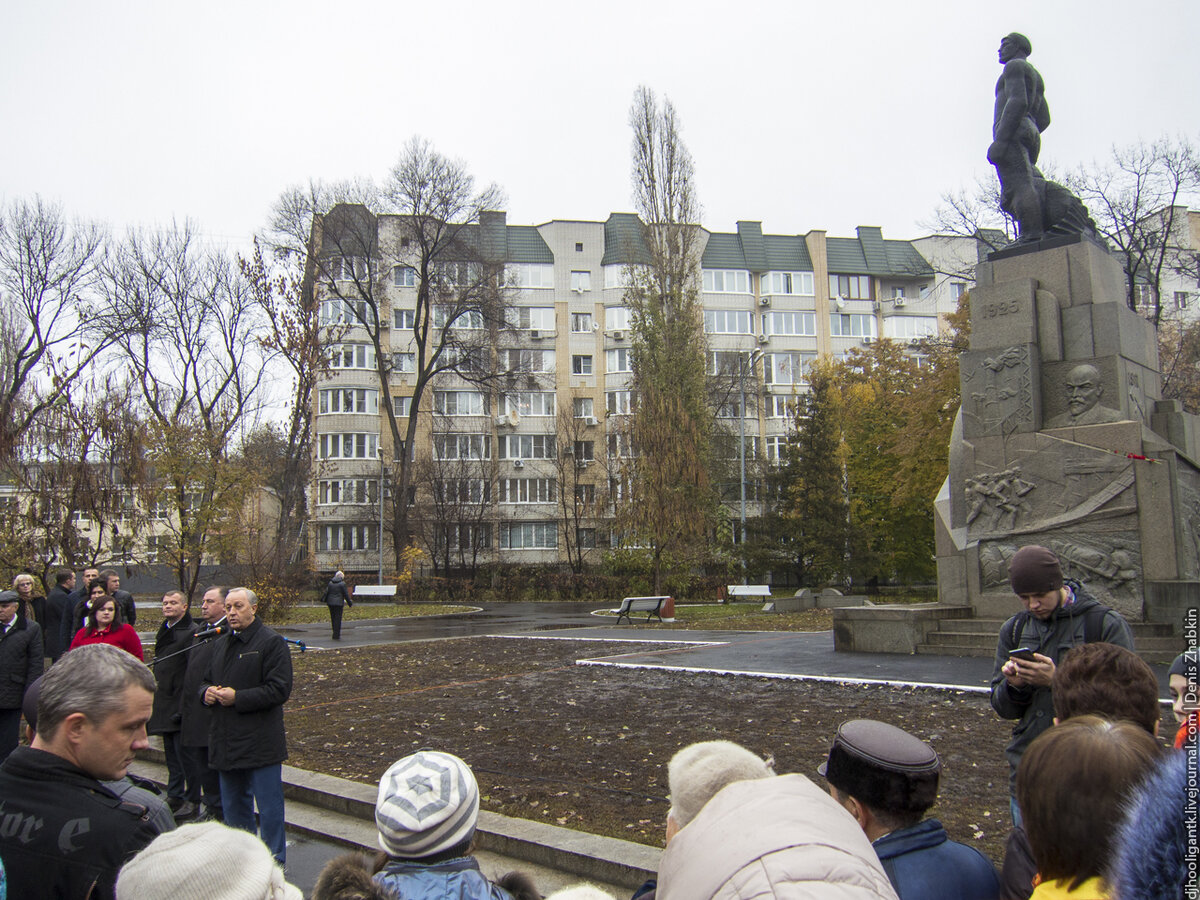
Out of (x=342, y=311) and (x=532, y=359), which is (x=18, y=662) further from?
(x=532, y=359)

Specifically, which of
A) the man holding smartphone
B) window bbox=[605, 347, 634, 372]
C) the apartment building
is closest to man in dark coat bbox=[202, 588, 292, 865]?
the man holding smartphone

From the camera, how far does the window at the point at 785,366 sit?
62.2m

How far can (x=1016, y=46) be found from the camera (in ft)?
45.3

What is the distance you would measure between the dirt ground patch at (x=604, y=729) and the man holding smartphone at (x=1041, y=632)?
141 centimetres

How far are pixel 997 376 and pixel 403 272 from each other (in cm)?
5209

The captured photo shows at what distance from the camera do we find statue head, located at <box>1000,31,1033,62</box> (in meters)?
13.8

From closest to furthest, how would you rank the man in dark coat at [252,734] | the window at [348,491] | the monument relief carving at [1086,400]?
1. the man in dark coat at [252,734]
2. the monument relief carving at [1086,400]
3. the window at [348,491]

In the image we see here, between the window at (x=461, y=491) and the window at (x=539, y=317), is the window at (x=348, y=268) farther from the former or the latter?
the window at (x=539, y=317)

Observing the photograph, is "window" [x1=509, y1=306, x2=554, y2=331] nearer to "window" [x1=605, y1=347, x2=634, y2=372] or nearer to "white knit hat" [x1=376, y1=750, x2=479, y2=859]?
"window" [x1=605, y1=347, x2=634, y2=372]

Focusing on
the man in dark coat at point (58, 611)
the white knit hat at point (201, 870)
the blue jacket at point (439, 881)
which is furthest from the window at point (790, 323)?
the white knit hat at point (201, 870)

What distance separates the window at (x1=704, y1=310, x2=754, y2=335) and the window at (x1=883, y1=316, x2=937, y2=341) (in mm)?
10597

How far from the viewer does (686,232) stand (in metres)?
42.5

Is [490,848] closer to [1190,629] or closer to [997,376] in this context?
[1190,629]

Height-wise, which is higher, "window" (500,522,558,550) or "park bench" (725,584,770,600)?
"window" (500,522,558,550)
